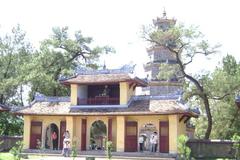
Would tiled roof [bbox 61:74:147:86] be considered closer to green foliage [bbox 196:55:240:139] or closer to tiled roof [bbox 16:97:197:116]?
tiled roof [bbox 16:97:197:116]

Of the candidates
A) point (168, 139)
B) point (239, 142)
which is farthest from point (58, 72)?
point (239, 142)

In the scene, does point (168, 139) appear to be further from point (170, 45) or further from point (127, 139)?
point (170, 45)

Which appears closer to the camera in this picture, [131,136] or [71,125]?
[131,136]

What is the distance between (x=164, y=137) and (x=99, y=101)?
621 cm

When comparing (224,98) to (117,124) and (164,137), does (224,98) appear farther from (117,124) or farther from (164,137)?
(117,124)

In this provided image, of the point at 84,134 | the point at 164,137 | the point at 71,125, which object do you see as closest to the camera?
the point at 164,137

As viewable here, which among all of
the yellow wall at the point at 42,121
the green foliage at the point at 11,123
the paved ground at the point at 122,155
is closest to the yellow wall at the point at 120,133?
the paved ground at the point at 122,155

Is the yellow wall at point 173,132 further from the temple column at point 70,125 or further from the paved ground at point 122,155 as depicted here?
the temple column at point 70,125

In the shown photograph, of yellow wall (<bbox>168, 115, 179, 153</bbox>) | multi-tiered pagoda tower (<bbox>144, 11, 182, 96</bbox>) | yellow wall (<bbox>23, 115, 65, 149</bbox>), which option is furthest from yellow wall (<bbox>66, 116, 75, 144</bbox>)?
multi-tiered pagoda tower (<bbox>144, 11, 182, 96</bbox>)

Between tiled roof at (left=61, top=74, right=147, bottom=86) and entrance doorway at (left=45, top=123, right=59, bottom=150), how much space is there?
4488 mm

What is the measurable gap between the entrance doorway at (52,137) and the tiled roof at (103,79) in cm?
449

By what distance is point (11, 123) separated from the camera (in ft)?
146

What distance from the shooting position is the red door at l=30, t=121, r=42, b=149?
116 ft

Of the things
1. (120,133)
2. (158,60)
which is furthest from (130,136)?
(158,60)
